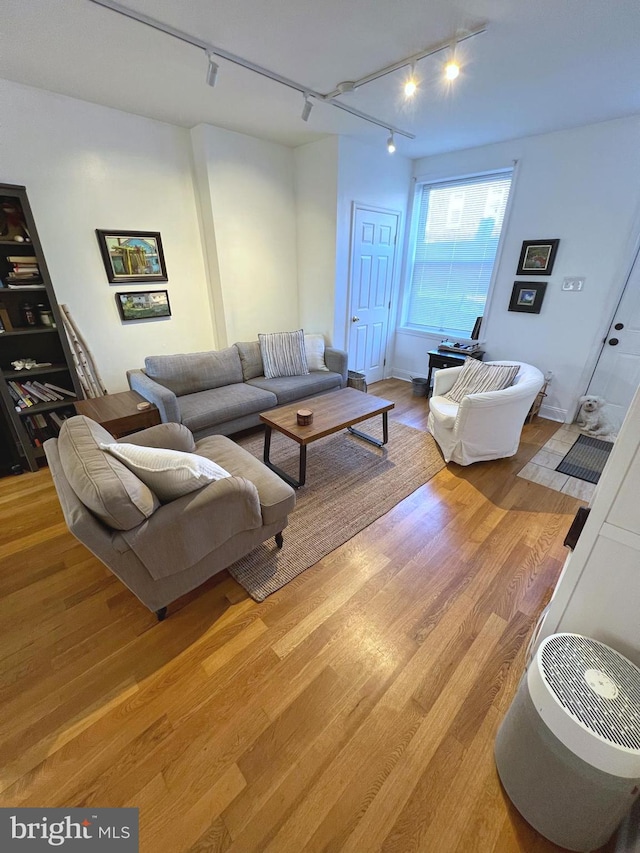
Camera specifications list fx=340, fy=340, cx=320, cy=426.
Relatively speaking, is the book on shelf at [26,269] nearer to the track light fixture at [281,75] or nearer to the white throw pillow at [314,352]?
the track light fixture at [281,75]

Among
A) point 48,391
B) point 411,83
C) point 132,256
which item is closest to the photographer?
point 411,83

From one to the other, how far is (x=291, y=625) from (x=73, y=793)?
857mm

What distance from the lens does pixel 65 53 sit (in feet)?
6.41

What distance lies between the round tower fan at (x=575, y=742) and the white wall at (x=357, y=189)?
140 inches

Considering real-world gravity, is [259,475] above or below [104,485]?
below

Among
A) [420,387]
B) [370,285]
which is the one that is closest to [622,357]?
[420,387]

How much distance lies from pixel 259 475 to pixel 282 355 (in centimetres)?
196

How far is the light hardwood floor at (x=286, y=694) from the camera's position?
3.45ft

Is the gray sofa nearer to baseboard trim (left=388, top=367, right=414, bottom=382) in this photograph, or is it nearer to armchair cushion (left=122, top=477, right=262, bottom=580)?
armchair cushion (left=122, top=477, right=262, bottom=580)

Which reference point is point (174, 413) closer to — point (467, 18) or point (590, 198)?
point (467, 18)

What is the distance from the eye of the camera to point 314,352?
378 centimetres

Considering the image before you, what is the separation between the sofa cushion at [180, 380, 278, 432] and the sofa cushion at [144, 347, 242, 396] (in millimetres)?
85

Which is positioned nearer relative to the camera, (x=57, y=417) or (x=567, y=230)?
(x=57, y=417)

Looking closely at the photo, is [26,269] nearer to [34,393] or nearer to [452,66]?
[34,393]
